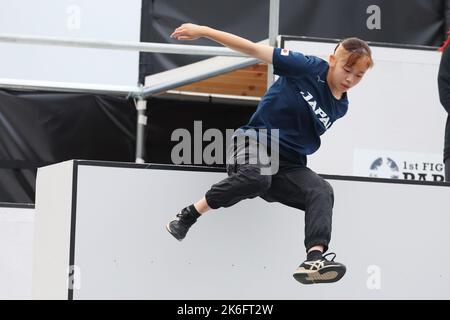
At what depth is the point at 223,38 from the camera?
4.24 metres

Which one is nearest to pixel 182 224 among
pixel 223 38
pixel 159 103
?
pixel 223 38

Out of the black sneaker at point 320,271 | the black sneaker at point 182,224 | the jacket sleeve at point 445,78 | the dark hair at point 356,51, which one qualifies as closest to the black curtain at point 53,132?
the black sneaker at point 182,224

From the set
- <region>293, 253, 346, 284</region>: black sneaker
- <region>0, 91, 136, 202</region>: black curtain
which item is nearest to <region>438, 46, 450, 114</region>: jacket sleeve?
<region>293, 253, 346, 284</region>: black sneaker

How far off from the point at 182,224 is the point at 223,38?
2.65ft

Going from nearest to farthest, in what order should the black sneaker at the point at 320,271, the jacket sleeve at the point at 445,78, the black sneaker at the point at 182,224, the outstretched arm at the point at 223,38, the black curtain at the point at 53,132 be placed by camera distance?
1. the black sneaker at the point at 320,271
2. the outstretched arm at the point at 223,38
3. the black sneaker at the point at 182,224
4. the jacket sleeve at the point at 445,78
5. the black curtain at the point at 53,132

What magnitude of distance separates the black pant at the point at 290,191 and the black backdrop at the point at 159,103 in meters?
3.57

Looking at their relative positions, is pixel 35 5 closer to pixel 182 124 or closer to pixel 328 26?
pixel 182 124

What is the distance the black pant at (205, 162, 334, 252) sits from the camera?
4.25 meters

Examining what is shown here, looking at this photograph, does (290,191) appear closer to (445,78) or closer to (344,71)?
(344,71)

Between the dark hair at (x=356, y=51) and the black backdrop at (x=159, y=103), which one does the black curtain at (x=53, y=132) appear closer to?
the black backdrop at (x=159, y=103)

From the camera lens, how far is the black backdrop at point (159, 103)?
7941mm

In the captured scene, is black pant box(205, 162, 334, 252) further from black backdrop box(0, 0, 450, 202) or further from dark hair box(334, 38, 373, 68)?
black backdrop box(0, 0, 450, 202)

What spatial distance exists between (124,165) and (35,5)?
3.61 metres
